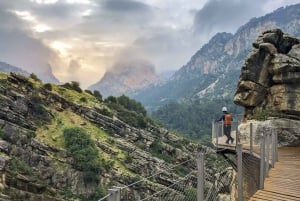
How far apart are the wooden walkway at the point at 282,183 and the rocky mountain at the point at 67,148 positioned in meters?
42.0

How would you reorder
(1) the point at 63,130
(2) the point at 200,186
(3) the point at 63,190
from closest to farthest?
1. (2) the point at 200,186
2. (3) the point at 63,190
3. (1) the point at 63,130

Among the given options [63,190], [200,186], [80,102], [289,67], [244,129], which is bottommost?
[63,190]

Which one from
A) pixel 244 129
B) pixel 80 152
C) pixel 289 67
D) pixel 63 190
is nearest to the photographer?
pixel 244 129

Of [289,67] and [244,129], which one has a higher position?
[289,67]

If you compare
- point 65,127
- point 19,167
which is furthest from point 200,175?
point 65,127

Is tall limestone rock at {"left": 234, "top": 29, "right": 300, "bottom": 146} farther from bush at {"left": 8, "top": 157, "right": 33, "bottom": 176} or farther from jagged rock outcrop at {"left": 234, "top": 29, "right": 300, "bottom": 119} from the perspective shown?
bush at {"left": 8, "top": 157, "right": 33, "bottom": 176}

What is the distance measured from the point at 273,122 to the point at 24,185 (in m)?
41.5

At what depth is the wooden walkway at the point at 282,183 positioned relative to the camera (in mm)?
11273

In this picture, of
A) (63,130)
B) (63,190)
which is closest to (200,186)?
(63,190)

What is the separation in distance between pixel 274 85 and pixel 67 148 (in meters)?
51.2

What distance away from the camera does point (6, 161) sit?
55.6 m

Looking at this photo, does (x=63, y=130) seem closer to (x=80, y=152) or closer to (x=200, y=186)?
(x=80, y=152)

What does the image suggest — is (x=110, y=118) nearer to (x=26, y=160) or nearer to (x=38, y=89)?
(x=38, y=89)

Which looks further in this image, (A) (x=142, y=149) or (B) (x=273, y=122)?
(A) (x=142, y=149)
